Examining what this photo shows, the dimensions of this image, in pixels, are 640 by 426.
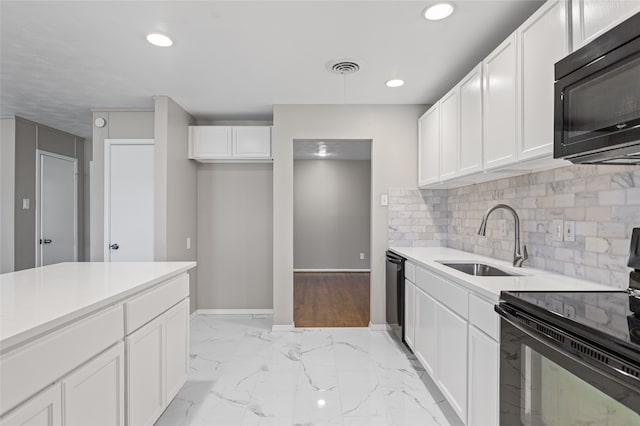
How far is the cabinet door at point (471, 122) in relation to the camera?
2270 millimetres

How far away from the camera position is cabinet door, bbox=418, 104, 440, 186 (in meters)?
3.08

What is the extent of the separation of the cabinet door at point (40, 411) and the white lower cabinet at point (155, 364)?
44 centimetres

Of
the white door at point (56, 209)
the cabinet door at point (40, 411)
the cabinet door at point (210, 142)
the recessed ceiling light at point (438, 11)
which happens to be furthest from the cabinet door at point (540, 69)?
the white door at point (56, 209)

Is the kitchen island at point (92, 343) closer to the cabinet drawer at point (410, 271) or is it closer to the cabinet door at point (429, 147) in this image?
the cabinet drawer at point (410, 271)

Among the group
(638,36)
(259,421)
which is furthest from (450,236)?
(638,36)

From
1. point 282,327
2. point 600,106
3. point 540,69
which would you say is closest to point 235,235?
point 282,327

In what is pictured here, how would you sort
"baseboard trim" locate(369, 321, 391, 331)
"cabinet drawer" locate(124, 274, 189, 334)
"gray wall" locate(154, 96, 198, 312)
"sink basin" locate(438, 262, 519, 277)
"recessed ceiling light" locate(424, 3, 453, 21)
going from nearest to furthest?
"cabinet drawer" locate(124, 274, 189, 334) < "recessed ceiling light" locate(424, 3, 453, 21) < "sink basin" locate(438, 262, 519, 277) < "gray wall" locate(154, 96, 198, 312) < "baseboard trim" locate(369, 321, 391, 331)

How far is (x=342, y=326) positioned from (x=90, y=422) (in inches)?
108

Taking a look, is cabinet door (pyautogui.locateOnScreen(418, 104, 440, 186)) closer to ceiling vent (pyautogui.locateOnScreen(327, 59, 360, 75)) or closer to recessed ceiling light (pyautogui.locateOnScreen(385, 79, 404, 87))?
recessed ceiling light (pyautogui.locateOnScreen(385, 79, 404, 87))

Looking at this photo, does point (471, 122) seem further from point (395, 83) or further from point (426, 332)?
point (426, 332)

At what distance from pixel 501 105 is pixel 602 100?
92 centimetres

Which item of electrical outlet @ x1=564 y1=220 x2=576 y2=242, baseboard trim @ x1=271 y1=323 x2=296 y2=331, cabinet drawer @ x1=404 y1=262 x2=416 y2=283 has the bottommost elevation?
baseboard trim @ x1=271 y1=323 x2=296 y2=331

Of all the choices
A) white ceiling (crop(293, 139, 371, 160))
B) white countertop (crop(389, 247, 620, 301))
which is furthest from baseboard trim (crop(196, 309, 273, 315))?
white ceiling (crop(293, 139, 371, 160))

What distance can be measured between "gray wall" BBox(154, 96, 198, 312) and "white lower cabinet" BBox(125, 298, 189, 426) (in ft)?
4.58
